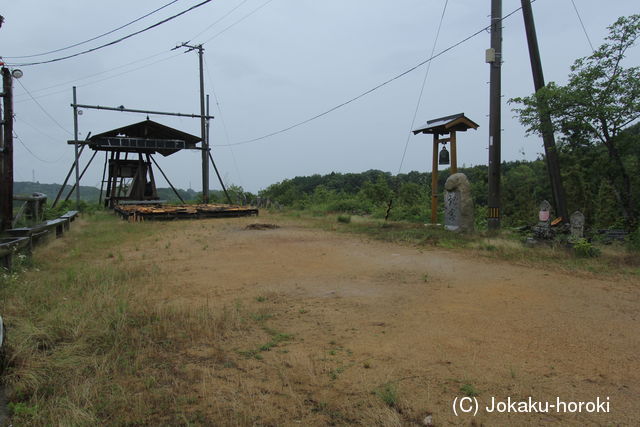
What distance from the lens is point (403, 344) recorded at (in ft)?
12.3

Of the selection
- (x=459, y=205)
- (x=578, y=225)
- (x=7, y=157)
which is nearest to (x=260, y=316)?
(x=578, y=225)

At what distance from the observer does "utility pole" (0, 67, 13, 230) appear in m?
9.27

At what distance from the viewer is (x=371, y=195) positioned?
2873 centimetres

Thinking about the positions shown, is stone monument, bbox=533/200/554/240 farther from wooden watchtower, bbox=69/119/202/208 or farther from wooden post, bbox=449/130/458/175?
wooden watchtower, bbox=69/119/202/208

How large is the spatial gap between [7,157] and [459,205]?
11.5 m

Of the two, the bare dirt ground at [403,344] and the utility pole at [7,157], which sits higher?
the utility pole at [7,157]

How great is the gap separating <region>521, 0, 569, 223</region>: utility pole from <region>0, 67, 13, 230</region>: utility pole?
12.5 m

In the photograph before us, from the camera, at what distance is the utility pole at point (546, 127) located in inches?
392

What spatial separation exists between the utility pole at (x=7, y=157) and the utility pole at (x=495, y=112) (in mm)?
11936

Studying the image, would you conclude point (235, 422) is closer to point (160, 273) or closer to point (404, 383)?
point (404, 383)

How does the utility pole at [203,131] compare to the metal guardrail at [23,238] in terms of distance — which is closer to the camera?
the metal guardrail at [23,238]

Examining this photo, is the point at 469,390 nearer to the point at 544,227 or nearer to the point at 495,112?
the point at 544,227

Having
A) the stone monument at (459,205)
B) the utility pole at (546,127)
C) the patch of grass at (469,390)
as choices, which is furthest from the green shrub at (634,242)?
the patch of grass at (469,390)

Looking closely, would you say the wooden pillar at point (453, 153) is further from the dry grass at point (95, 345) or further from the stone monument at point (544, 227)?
the dry grass at point (95, 345)
